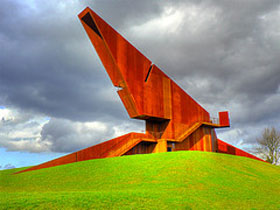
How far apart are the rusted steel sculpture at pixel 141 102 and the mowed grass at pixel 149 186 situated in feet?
21.1

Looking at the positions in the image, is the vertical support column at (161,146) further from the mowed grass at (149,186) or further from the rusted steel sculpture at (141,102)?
the mowed grass at (149,186)

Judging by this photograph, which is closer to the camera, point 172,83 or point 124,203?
point 124,203

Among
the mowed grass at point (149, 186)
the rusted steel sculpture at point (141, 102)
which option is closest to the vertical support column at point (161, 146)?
the rusted steel sculpture at point (141, 102)

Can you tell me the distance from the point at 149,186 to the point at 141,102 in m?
16.1

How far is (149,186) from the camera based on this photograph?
14875 millimetres

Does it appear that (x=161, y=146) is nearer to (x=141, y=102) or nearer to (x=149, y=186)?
(x=141, y=102)

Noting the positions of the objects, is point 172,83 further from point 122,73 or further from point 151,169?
point 151,169

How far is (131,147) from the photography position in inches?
1142

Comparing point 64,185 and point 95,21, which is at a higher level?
point 95,21

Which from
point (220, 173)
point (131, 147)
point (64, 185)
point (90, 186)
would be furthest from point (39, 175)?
point (220, 173)

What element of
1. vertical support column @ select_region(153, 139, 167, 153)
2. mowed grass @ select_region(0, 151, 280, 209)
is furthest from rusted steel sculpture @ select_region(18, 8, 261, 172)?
mowed grass @ select_region(0, 151, 280, 209)

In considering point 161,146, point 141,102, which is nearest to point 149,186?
point 141,102

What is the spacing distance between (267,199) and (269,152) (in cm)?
3658

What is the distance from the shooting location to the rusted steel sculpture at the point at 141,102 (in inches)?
1104
